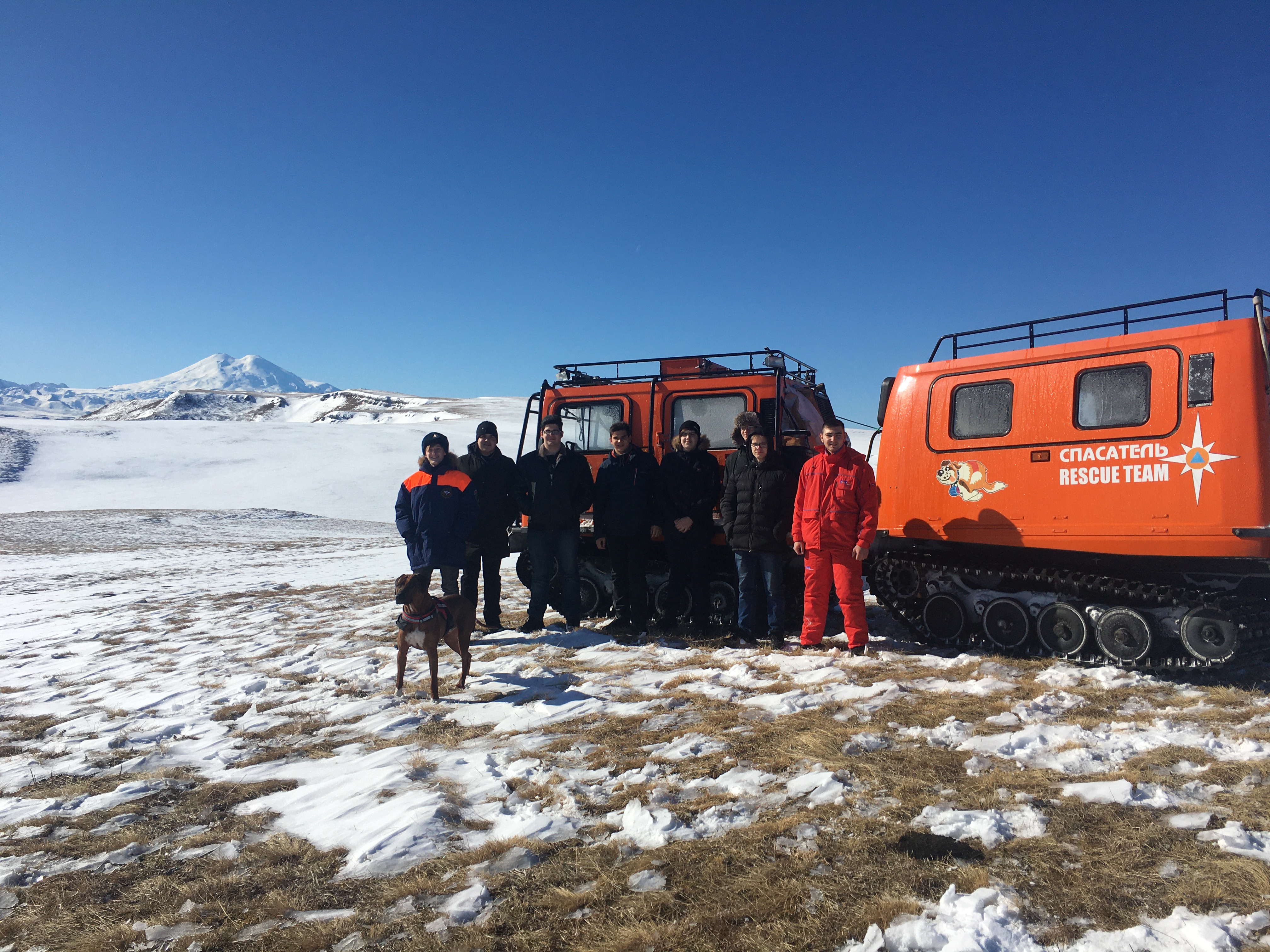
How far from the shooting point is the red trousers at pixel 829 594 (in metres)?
6.54

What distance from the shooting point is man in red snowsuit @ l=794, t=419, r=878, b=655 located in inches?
A: 256

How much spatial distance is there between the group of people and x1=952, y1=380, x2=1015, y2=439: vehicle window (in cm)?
97

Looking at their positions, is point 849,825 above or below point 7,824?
above

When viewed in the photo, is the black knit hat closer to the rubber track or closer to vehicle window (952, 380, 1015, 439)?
the rubber track

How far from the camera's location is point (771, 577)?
700cm

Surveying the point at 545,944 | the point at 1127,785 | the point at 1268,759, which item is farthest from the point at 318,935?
the point at 1268,759

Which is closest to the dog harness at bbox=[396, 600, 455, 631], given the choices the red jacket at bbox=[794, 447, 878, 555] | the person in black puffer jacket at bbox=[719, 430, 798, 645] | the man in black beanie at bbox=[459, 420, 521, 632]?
the man in black beanie at bbox=[459, 420, 521, 632]

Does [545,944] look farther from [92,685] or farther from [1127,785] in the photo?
[92,685]

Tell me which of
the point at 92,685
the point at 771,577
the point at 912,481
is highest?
the point at 912,481

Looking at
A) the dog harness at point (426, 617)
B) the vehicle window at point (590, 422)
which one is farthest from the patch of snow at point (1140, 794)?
the vehicle window at point (590, 422)

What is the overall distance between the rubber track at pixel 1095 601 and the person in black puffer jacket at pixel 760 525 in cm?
115

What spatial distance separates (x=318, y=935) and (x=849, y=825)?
2186 mm

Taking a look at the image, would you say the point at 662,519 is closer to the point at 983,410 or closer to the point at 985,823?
the point at 983,410

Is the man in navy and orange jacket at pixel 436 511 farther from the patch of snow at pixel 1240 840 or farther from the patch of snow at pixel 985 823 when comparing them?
the patch of snow at pixel 1240 840
